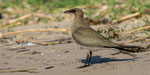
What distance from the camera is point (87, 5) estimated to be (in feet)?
33.1

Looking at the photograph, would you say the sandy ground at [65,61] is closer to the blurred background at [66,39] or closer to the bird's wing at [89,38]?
the blurred background at [66,39]

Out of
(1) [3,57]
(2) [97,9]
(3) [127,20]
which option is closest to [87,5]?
(2) [97,9]

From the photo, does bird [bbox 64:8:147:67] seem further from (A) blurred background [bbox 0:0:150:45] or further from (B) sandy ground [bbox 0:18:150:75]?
(A) blurred background [bbox 0:0:150:45]

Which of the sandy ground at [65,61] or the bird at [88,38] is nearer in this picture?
the sandy ground at [65,61]

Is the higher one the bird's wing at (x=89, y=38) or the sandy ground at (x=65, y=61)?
the bird's wing at (x=89, y=38)

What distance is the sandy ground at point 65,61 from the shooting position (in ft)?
13.4

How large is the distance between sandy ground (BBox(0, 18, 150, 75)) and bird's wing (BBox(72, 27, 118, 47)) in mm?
118

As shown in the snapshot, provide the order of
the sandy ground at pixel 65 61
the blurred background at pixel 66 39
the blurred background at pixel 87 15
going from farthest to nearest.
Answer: the blurred background at pixel 87 15
the blurred background at pixel 66 39
the sandy ground at pixel 65 61

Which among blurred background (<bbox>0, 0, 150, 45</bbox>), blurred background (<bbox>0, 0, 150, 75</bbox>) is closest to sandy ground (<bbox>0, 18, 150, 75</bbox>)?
blurred background (<bbox>0, 0, 150, 75</bbox>)

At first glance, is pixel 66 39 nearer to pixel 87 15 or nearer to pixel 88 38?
pixel 88 38

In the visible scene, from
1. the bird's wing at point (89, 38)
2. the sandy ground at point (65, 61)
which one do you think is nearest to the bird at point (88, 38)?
the bird's wing at point (89, 38)

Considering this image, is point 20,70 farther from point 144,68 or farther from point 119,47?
point 144,68

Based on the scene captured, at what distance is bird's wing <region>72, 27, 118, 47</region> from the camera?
14.7 ft

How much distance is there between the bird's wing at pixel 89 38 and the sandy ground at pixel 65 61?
0.12m
